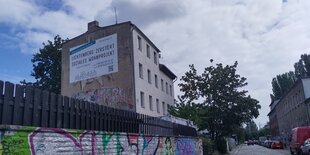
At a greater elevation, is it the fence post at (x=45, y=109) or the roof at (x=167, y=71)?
the roof at (x=167, y=71)

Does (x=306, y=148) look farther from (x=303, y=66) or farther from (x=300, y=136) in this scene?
(x=303, y=66)

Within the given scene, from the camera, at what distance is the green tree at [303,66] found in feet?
239

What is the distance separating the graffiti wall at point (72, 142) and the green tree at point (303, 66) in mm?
65780

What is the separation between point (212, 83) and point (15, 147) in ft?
117

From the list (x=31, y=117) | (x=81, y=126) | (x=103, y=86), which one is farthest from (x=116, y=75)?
(x=31, y=117)

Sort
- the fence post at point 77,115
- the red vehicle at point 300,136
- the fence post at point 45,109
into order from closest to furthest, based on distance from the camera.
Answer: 1. the fence post at point 45,109
2. the fence post at point 77,115
3. the red vehicle at point 300,136

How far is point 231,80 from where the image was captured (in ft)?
136

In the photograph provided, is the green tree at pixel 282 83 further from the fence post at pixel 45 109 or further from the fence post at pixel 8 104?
the fence post at pixel 8 104

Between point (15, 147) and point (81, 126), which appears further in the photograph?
point (81, 126)

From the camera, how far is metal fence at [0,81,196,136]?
673cm

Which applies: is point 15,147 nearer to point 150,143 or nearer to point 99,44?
point 150,143

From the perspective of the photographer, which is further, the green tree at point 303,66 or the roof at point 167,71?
the green tree at point 303,66

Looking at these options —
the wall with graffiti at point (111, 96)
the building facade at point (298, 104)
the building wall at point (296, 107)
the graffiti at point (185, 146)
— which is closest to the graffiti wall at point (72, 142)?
the graffiti at point (185, 146)

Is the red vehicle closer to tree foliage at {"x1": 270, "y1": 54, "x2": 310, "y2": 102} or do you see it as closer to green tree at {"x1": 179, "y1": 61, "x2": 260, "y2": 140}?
green tree at {"x1": 179, "y1": 61, "x2": 260, "y2": 140}
